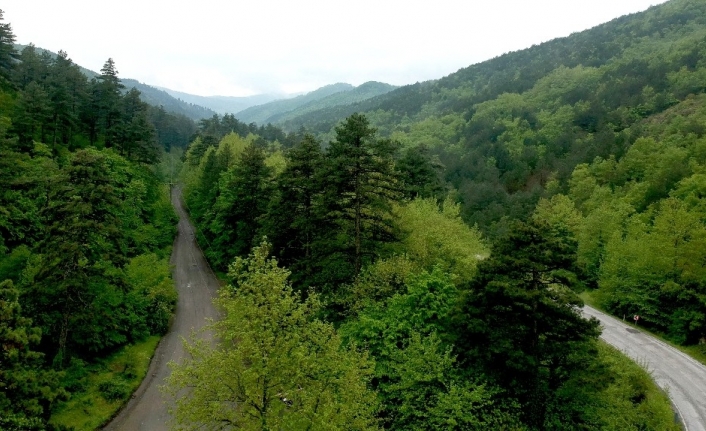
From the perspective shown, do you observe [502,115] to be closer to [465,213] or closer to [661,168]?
[465,213]

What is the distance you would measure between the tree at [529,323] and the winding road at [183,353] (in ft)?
34.5

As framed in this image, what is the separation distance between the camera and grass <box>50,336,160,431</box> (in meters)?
23.3

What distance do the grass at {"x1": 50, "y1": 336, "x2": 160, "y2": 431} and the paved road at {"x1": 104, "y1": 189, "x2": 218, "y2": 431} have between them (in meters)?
0.59

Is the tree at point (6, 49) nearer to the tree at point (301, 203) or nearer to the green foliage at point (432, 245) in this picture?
the tree at point (301, 203)

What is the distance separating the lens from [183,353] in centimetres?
3166

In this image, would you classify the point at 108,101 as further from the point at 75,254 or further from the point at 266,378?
the point at 266,378

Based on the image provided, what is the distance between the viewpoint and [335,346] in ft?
51.7

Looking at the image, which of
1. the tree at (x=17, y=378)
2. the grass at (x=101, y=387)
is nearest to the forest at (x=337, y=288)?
the tree at (x=17, y=378)

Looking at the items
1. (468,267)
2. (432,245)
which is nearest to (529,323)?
(468,267)

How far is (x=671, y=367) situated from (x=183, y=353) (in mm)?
35170

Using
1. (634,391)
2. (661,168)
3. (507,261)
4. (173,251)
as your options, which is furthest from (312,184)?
(661,168)

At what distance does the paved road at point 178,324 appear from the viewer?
2438 cm

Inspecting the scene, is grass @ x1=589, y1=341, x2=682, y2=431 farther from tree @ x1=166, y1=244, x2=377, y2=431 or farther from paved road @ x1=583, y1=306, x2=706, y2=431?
tree @ x1=166, y1=244, x2=377, y2=431

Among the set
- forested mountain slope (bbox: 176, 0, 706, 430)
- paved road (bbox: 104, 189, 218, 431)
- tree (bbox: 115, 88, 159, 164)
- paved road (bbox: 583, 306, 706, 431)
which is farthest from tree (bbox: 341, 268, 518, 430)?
tree (bbox: 115, 88, 159, 164)
